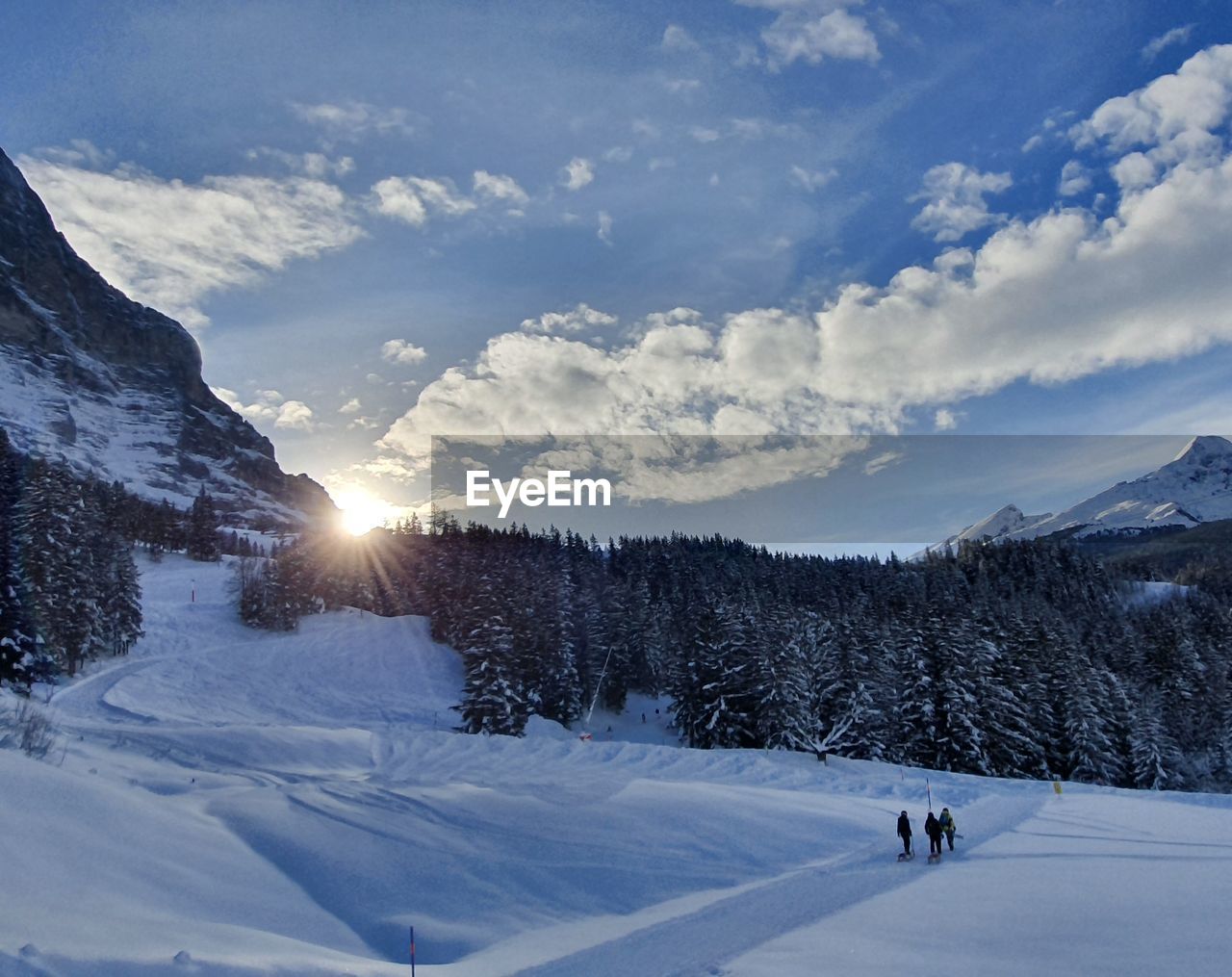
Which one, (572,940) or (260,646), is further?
(260,646)

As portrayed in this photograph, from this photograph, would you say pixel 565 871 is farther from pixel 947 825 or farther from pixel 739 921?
pixel 947 825

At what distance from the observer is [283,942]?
35.3ft

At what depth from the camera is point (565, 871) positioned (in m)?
16.5

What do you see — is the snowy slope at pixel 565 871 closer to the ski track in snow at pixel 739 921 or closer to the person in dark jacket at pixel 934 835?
the ski track in snow at pixel 739 921

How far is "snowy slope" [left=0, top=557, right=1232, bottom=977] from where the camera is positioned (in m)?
10.3

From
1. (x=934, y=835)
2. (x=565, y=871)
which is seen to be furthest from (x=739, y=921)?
(x=934, y=835)

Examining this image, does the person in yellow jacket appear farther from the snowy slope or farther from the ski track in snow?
the ski track in snow

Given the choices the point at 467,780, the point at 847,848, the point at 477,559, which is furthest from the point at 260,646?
the point at 847,848

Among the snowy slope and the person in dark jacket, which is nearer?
the snowy slope

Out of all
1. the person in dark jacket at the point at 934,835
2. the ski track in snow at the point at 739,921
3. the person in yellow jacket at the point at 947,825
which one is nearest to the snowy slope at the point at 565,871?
the ski track in snow at the point at 739,921

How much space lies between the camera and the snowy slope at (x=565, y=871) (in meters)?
10.3

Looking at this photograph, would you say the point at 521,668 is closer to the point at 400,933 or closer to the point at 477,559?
the point at 477,559

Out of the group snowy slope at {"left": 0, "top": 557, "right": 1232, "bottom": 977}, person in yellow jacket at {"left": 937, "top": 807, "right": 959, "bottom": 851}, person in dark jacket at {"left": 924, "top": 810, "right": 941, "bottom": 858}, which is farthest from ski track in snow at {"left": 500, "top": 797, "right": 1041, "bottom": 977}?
person in yellow jacket at {"left": 937, "top": 807, "right": 959, "bottom": 851}

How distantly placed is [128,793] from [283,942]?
25.2 ft
